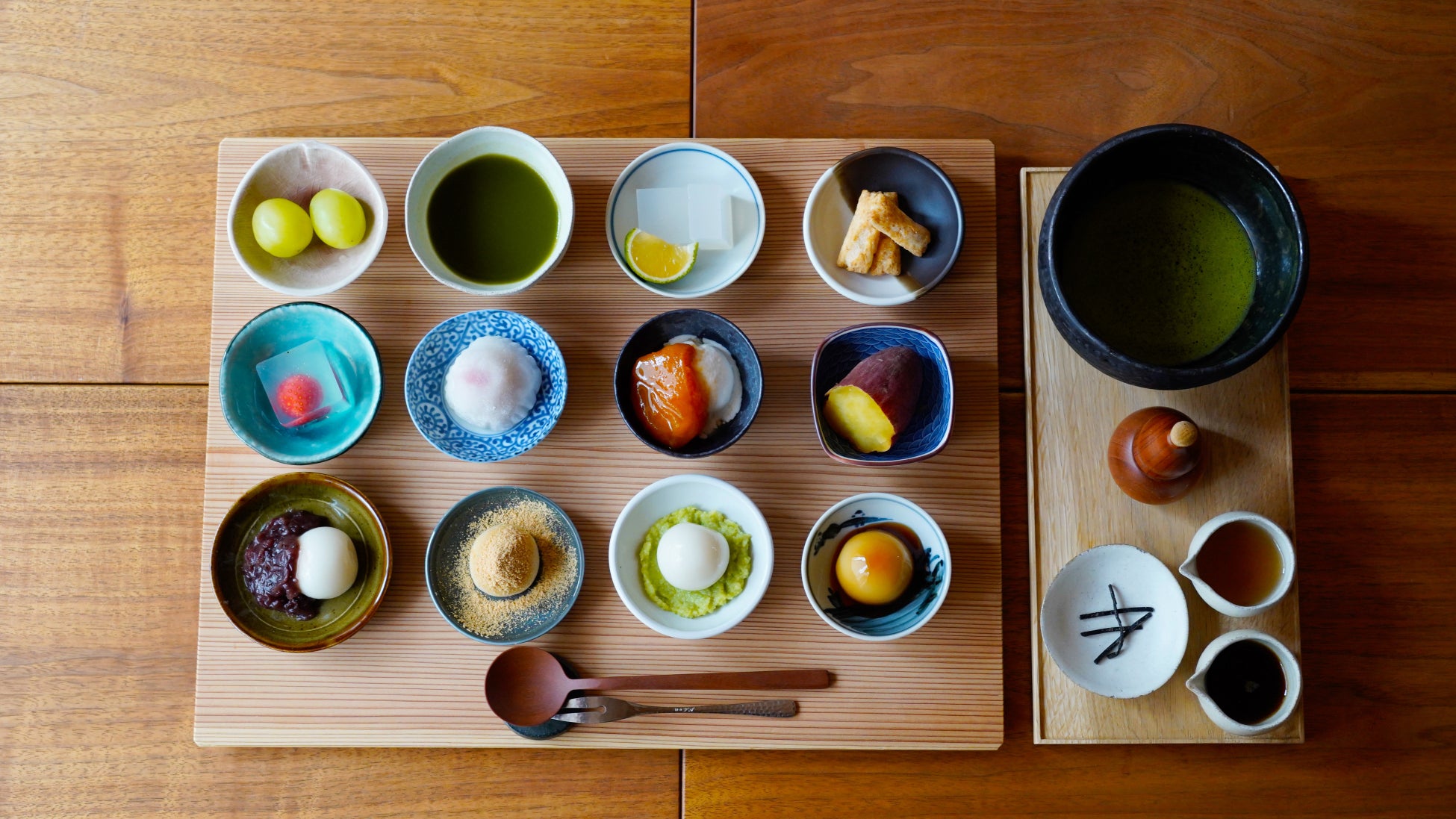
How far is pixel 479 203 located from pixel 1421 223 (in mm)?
1540

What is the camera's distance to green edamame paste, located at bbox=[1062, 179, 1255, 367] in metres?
1.27

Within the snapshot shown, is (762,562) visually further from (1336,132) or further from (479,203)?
(1336,132)

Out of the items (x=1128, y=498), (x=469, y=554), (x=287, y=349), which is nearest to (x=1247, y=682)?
(x=1128, y=498)

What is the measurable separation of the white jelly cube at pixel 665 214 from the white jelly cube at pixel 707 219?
0.01 meters

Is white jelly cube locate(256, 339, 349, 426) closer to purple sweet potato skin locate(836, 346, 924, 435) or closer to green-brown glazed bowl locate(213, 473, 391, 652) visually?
green-brown glazed bowl locate(213, 473, 391, 652)

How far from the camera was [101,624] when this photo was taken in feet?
4.66

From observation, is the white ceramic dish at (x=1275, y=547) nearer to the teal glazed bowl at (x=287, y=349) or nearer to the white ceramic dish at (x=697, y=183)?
the white ceramic dish at (x=697, y=183)

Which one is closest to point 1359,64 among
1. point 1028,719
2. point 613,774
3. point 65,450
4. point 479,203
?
point 1028,719

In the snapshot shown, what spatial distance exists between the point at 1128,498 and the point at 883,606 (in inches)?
16.4

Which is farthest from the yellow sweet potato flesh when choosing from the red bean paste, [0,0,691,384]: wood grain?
the red bean paste

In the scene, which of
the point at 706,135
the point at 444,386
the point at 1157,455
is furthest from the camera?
the point at 706,135

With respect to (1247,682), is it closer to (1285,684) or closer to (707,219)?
(1285,684)

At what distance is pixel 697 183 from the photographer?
1395 mm

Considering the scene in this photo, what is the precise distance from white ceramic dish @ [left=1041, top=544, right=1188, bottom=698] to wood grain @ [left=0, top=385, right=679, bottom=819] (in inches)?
25.0
